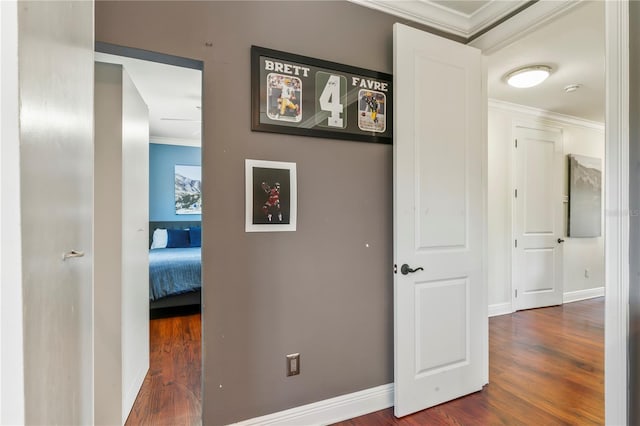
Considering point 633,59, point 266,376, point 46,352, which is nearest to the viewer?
point 46,352

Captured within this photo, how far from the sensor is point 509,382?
7.38 feet

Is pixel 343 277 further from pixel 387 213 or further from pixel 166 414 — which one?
pixel 166 414

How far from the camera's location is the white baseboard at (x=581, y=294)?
4.36 metres

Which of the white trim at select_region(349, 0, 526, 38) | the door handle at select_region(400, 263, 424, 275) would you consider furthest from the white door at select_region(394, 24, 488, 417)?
the white trim at select_region(349, 0, 526, 38)

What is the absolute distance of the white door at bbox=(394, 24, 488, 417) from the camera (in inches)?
72.4

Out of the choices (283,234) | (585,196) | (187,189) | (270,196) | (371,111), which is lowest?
(283,234)

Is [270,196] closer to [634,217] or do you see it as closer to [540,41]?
[634,217]

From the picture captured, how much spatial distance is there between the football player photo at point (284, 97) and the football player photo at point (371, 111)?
40 centimetres

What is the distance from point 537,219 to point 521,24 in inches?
118

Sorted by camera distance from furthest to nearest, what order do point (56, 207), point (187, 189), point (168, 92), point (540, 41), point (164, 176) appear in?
point (187, 189) < point (164, 176) < point (168, 92) < point (540, 41) < point (56, 207)

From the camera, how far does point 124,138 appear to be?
1.80m

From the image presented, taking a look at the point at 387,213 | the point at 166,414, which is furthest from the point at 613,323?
the point at 166,414

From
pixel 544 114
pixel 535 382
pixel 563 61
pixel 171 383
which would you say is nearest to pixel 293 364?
pixel 171 383

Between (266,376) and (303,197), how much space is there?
100 centimetres
